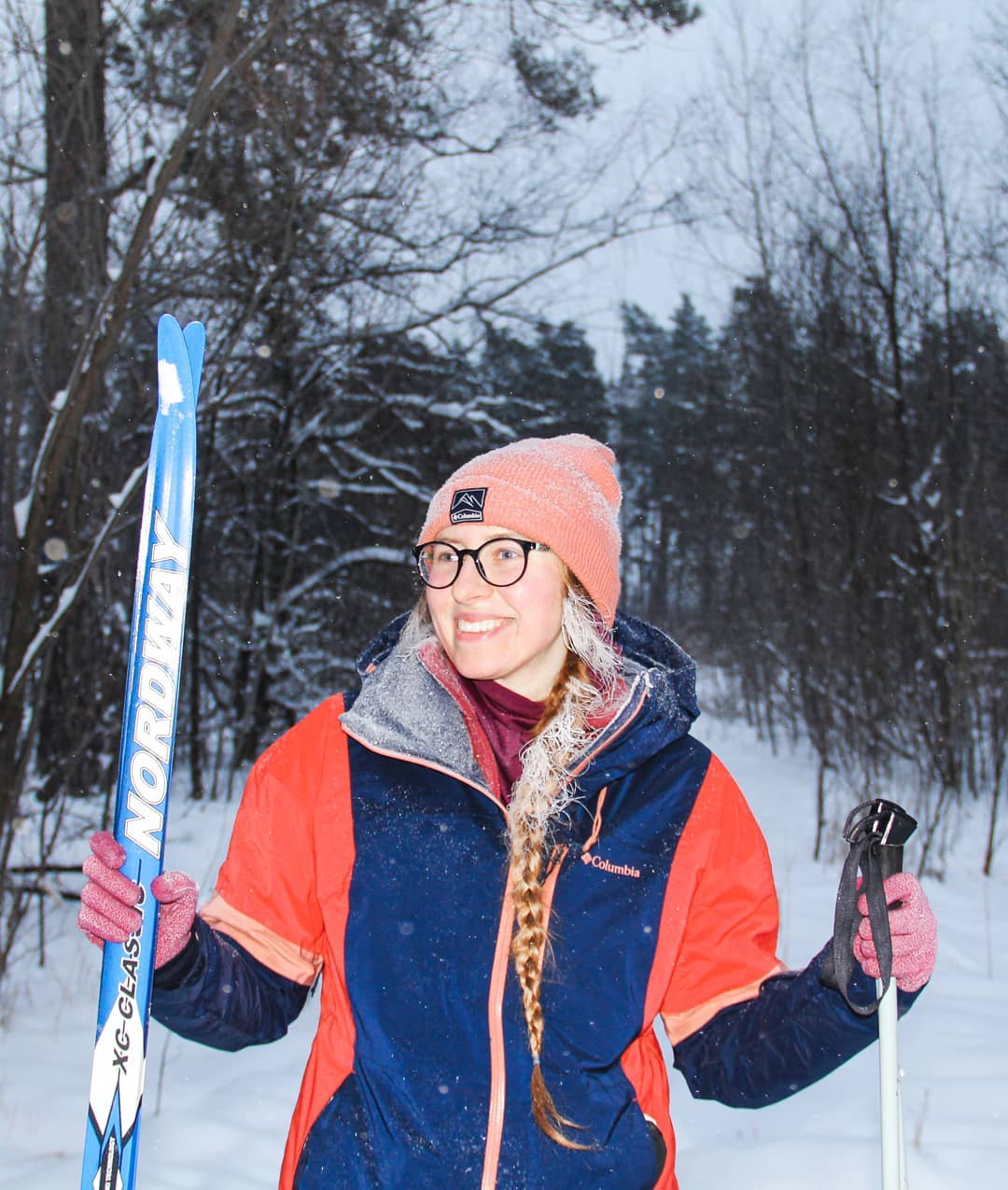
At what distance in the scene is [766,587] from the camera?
442 inches

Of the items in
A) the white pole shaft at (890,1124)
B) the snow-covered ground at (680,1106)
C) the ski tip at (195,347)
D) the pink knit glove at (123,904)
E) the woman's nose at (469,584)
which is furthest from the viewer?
the snow-covered ground at (680,1106)

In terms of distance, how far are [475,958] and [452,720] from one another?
1.14 ft

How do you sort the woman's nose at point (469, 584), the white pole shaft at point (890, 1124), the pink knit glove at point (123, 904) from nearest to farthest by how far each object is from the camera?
1. the pink knit glove at point (123, 904)
2. the white pole shaft at point (890, 1124)
3. the woman's nose at point (469, 584)

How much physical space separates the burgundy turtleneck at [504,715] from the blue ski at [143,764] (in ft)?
1.56

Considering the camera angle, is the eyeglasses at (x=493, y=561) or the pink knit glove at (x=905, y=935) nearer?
the pink knit glove at (x=905, y=935)

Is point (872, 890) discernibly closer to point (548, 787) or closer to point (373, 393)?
point (548, 787)

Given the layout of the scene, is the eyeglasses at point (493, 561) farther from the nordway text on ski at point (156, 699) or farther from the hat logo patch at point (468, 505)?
the nordway text on ski at point (156, 699)

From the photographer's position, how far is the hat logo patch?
5.50ft

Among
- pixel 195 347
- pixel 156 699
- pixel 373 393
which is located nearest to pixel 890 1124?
pixel 156 699

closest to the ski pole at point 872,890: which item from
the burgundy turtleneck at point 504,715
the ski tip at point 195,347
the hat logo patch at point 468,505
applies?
the burgundy turtleneck at point 504,715

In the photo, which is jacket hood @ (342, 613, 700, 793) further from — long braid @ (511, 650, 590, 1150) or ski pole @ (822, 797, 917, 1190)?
ski pole @ (822, 797, 917, 1190)

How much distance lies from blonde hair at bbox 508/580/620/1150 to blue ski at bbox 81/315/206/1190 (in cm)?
49

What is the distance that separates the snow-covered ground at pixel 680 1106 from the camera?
288 centimetres

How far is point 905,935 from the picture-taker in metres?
1.35
